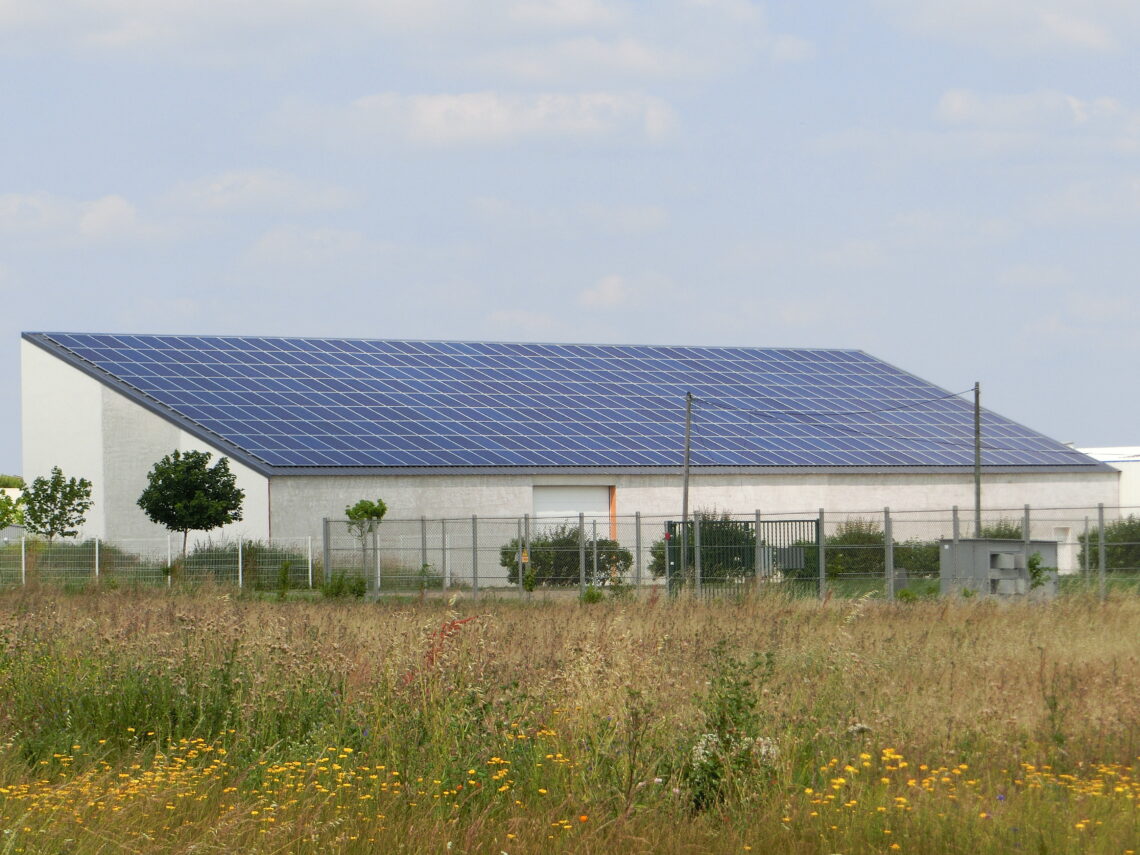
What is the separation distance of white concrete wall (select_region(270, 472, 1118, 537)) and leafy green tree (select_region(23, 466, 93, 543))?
7.74m

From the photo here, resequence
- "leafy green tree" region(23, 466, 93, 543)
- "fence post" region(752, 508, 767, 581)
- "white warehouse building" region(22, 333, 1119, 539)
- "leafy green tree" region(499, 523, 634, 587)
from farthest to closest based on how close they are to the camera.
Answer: "leafy green tree" region(23, 466, 93, 543), "white warehouse building" region(22, 333, 1119, 539), "leafy green tree" region(499, 523, 634, 587), "fence post" region(752, 508, 767, 581)

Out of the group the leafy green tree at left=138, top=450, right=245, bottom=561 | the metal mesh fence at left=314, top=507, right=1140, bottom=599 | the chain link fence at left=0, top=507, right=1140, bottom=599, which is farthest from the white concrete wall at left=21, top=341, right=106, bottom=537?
the metal mesh fence at left=314, top=507, right=1140, bottom=599

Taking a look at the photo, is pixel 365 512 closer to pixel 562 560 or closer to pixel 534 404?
pixel 562 560

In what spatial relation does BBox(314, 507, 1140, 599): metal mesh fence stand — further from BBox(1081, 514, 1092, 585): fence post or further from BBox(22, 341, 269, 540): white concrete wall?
BBox(22, 341, 269, 540): white concrete wall

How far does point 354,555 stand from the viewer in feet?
122

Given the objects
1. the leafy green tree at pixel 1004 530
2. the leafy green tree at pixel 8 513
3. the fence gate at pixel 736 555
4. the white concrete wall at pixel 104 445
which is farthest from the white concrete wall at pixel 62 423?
the leafy green tree at pixel 1004 530

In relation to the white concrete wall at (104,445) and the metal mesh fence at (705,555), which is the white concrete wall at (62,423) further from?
the metal mesh fence at (705,555)

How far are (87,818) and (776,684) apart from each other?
5.49 meters

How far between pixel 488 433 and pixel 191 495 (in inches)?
400

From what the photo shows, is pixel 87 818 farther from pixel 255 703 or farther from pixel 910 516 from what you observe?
pixel 910 516

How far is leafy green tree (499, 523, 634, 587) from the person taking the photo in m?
33.5

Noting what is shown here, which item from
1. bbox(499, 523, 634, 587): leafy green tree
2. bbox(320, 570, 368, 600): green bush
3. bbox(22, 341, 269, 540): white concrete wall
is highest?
bbox(22, 341, 269, 540): white concrete wall

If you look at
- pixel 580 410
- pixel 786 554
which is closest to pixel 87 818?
pixel 786 554

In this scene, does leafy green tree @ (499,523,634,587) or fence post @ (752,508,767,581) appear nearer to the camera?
fence post @ (752,508,767,581)
